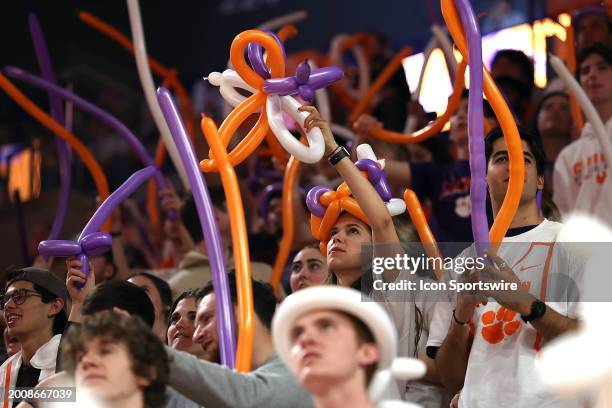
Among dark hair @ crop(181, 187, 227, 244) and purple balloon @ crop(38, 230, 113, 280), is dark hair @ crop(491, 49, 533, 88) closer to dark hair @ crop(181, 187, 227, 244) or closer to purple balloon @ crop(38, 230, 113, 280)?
dark hair @ crop(181, 187, 227, 244)

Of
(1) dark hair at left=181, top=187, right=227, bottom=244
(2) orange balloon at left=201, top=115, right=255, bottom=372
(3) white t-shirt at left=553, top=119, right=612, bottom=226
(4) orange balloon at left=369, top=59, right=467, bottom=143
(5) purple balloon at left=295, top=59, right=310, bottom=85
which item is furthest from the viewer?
(1) dark hair at left=181, top=187, right=227, bottom=244

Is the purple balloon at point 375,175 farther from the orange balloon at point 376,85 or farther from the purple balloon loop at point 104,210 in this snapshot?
the orange balloon at point 376,85

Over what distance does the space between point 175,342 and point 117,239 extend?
154 centimetres

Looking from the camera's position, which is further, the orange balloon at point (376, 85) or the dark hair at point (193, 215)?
the orange balloon at point (376, 85)

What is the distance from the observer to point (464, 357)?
4.02m

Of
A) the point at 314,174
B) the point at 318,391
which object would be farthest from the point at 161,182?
the point at 318,391

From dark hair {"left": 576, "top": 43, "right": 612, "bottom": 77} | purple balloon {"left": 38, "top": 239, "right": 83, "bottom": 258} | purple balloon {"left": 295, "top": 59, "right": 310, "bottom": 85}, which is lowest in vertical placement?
purple balloon {"left": 38, "top": 239, "right": 83, "bottom": 258}

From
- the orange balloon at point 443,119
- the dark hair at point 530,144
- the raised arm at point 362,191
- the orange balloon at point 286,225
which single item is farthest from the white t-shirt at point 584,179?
the raised arm at point 362,191

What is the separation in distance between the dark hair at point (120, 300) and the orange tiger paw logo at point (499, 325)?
1059 millimetres

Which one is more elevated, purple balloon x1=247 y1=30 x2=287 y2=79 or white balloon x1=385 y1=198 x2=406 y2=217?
purple balloon x1=247 y1=30 x2=287 y2=79

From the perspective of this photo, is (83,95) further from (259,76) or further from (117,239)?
(259,76)

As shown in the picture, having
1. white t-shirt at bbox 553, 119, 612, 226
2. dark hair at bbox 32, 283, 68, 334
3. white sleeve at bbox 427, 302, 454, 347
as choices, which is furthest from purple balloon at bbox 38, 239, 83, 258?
white t-shirt at bbox 553, 119, 612, 226

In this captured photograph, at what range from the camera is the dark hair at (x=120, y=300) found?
4.14m

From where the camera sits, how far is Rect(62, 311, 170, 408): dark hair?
315 centimetres
